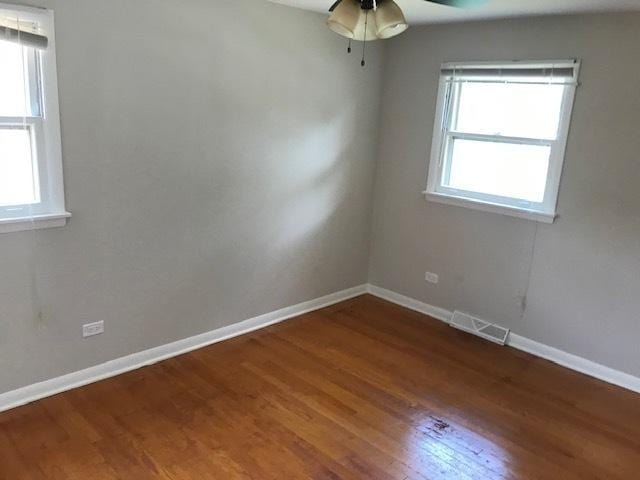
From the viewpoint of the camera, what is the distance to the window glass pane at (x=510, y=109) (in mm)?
3510

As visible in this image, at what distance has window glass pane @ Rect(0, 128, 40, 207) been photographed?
8.32ft

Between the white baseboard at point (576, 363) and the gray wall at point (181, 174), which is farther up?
the gray wall at point (181, 174)

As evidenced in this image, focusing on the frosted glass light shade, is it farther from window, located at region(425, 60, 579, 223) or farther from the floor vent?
the floor vent

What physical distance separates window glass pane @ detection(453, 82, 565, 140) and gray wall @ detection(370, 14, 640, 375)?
20 centimetres

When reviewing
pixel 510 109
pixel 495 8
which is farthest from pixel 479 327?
pixel 495 8

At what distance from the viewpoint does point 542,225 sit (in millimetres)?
3602

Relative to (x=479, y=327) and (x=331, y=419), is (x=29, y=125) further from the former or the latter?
(x=479, y=327)


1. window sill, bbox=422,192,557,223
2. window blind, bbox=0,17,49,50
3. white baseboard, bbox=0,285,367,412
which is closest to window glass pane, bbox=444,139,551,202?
window sill, bbox=422,192,557,223

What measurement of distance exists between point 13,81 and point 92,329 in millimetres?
1400

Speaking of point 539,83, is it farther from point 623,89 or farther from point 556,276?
point 556,276

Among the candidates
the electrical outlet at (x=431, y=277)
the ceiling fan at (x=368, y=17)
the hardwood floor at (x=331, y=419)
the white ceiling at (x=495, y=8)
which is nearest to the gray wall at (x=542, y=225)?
the electrical outlet at (x=431, y=277)

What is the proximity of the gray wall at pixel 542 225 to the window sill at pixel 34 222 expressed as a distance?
268 centimetres

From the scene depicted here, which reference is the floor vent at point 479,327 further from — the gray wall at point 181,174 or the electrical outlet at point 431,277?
the gray wall at point 181,174

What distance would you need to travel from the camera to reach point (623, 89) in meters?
3.15
